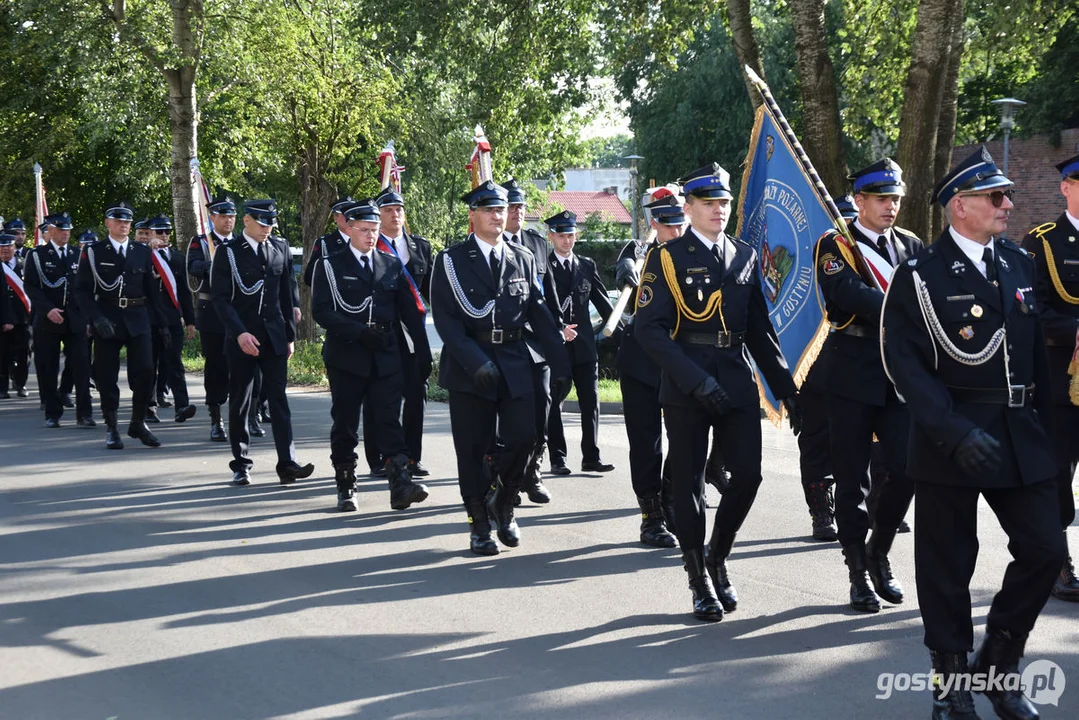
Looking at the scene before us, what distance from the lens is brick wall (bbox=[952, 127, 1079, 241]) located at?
122ft

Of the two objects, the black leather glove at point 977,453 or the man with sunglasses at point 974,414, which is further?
the man with sunglasses at point 974,414

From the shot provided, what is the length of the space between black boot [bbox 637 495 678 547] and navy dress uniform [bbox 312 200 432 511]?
1.65 meters

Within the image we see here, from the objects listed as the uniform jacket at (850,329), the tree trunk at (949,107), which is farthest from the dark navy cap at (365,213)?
the tree trunk at (949,107)

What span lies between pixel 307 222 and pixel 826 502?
21.6 metres

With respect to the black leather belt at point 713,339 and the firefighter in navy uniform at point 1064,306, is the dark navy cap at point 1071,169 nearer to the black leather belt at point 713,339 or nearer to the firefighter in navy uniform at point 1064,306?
the firefighter in navy uniform at point 1064,306

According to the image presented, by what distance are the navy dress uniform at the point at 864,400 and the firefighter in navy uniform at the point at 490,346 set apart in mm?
1770

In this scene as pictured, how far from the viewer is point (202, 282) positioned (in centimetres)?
1300

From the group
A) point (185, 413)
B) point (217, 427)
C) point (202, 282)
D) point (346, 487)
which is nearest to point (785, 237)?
point (346, 487)

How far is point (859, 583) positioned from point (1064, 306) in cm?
166

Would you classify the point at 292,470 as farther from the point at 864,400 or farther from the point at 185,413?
the point at 864,400

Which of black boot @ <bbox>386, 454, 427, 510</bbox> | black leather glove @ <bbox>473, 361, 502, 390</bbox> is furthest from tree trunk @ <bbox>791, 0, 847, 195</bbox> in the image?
black leather glove @ <bbox>473, 361, 502, 390</bbox>

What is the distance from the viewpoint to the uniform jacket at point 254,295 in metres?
9.98

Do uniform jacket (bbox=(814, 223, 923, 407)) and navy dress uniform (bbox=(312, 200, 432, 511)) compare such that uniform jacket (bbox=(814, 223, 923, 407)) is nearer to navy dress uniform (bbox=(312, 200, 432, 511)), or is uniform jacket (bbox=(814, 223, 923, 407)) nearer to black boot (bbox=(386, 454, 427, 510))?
black boot (bbox=(386, 454, 427, 510))

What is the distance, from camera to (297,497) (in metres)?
9.52
